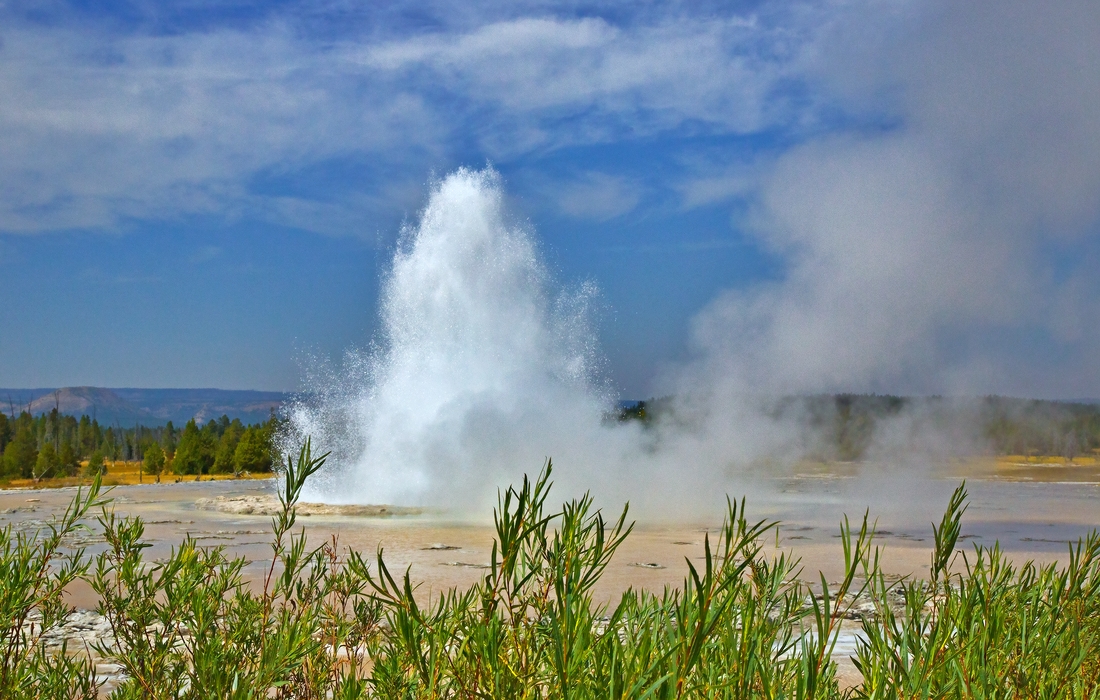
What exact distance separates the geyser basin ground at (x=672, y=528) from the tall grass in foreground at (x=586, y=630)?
18.8 feet

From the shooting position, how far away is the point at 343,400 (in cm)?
2864

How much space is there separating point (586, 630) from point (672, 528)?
711 inches

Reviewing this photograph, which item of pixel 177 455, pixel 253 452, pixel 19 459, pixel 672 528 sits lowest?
pixel 19 459

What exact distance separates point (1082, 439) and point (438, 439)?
4785 centimetres

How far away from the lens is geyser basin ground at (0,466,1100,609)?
13.4m

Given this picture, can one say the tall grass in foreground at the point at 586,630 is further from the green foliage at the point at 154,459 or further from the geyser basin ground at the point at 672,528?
the green foliage at the point at 154,459

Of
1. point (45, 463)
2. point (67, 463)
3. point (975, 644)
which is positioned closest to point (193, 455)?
point (67, 463)

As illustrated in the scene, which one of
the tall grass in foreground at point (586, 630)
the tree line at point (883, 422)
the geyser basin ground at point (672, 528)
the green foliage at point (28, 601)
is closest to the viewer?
the tall grass in foreground at point (586, 630)

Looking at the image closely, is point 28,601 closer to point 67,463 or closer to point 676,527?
point 676,527

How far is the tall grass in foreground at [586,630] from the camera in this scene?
1137 millimetres

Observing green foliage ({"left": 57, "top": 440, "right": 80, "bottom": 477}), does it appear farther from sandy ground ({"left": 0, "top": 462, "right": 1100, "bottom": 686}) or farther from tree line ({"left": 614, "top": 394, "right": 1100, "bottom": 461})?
tree line ({"left": 614, "top": 394, "right": 1100, "bottom": 461})

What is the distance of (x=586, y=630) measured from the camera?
115 cm

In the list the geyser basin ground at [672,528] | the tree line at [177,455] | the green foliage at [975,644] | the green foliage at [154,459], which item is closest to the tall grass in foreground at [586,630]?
the green foliage at [975,644]

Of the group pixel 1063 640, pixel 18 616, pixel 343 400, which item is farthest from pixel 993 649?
pixel 343 400
